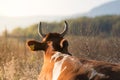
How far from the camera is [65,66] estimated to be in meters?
7.14

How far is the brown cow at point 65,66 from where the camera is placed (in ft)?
21.6

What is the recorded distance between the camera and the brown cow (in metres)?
6.59

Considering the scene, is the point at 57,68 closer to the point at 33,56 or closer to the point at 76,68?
the point at 76,68

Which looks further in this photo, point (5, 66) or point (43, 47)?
point (5, 66)

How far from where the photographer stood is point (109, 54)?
15.2m

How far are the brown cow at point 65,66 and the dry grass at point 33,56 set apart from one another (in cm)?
380

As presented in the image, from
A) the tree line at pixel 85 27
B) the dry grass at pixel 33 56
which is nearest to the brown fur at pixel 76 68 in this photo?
the dry grass at pixel 33 56

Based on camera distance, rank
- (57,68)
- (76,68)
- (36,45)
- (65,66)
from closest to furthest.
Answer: (76,68) < (65,66) < (57,68) < (36,45)

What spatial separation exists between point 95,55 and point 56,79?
7.48 metres

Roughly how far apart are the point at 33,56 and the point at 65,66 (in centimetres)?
766

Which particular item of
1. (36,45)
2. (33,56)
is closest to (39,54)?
(33,56)

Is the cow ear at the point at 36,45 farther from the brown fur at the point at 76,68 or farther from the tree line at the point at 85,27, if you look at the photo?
the tree line at the point at 85,27

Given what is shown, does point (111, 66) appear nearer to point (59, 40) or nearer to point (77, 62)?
point (77, 62)

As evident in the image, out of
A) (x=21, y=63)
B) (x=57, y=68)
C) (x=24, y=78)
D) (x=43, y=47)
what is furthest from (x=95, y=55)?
(x=57, y=68)
